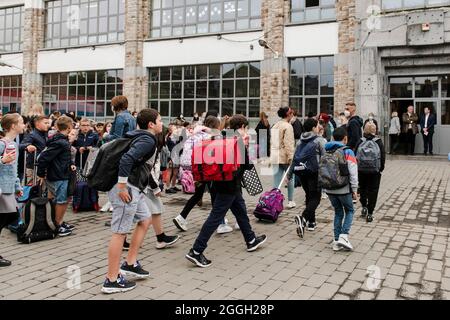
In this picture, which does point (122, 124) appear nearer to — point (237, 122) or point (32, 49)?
point (237, 122)

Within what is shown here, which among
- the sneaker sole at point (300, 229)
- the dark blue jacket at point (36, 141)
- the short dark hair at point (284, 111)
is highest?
the short dark hair at point (284, 111)

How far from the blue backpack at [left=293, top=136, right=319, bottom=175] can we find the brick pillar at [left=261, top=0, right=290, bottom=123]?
40.7ft

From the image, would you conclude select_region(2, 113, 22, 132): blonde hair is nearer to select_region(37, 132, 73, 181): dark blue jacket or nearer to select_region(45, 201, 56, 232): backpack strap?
select_region(37, 132, 73, 181): dark blue jacket

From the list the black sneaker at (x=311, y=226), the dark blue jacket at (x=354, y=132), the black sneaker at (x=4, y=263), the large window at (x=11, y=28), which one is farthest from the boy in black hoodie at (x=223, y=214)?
the large window at (x=11, y=28)

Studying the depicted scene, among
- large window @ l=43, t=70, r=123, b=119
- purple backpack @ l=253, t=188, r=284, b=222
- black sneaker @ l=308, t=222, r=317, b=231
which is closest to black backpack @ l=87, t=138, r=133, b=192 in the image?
purple backpack @ l=253, t=188, r=284, b=222

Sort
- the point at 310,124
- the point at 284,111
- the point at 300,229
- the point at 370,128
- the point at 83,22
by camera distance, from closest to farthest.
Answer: the point at 300,229
the point at 310,124
the point at 370,128
the point at 284,111
the point at 83,22

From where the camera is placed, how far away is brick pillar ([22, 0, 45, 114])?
26.1 metres

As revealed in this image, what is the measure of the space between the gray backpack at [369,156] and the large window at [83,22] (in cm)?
1870

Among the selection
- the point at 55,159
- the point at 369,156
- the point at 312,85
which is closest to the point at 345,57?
the point at 312,85

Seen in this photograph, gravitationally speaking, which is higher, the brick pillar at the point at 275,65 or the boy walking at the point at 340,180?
the brick pillar at the point at 275,65

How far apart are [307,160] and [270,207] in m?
1.07

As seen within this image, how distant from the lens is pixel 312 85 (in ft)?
61.9

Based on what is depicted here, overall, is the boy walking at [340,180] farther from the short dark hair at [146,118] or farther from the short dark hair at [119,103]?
the short dark hair at [119,103]

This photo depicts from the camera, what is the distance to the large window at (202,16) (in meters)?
20.2
